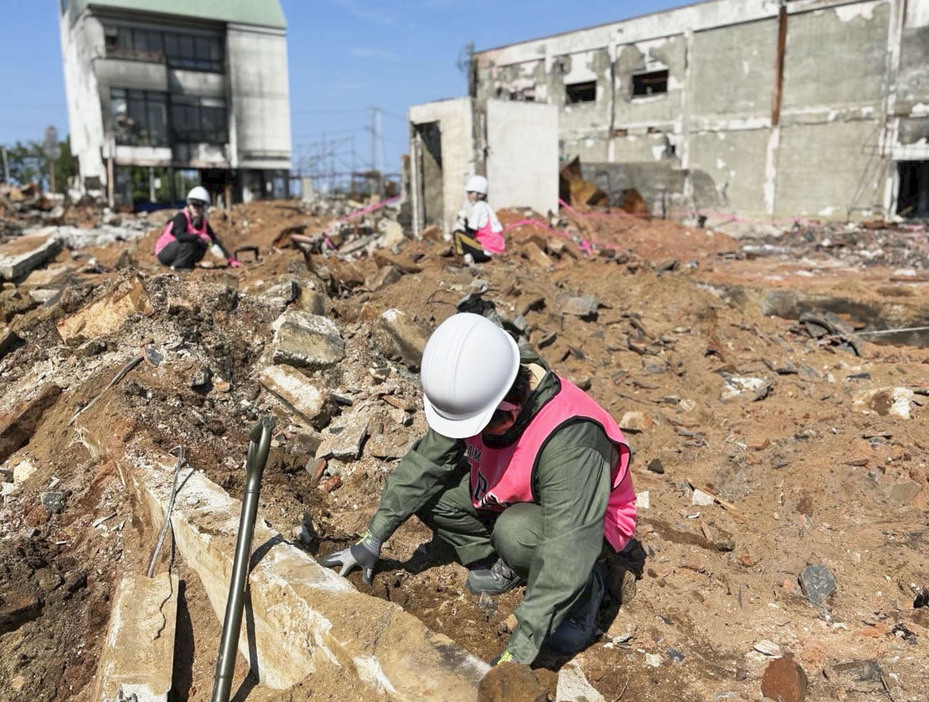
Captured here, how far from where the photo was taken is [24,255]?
7.66 m

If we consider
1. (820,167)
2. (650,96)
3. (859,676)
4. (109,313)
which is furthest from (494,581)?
(650,96)

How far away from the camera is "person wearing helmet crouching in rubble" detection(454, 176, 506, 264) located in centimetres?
870

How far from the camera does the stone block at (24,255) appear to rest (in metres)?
7.17

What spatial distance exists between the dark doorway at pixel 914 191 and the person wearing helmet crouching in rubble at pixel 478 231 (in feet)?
40.4

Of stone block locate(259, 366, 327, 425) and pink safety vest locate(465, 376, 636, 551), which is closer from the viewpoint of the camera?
pink safety vest locate(465, 376, 636, 551)

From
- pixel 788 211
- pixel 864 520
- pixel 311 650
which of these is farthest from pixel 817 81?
pixel 311 650

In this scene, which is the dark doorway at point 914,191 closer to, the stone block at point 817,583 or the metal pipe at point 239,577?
the stone block at point 817,583

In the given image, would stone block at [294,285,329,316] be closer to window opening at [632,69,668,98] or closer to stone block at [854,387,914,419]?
stone block at [854,387,914,419]

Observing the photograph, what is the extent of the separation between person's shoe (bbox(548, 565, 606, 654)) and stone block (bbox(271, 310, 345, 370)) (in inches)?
111

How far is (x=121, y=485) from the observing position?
3.78 meters

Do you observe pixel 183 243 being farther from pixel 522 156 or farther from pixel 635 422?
pixel 522 156

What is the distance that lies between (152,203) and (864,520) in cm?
2863

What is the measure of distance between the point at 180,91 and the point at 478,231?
24263 millimetres

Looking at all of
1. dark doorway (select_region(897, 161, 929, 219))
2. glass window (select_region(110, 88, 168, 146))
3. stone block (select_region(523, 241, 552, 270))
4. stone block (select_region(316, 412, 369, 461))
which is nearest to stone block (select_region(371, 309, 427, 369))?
stone block (select_region(316, 412, 369, 461))
